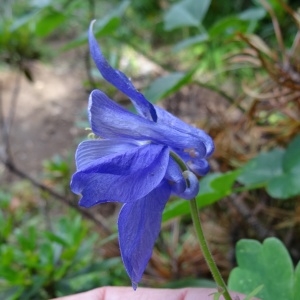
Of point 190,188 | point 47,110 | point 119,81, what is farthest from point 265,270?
point 47,110

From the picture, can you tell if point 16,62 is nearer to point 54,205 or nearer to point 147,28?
point 54,205

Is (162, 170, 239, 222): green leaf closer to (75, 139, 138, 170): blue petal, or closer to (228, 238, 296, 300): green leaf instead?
(228, 238, 296, 300): green leaf

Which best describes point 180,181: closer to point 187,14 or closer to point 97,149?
point 97,149

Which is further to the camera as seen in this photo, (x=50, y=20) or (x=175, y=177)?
(x=50, y=20)

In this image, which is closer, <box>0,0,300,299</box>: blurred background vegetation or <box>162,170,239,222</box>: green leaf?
<box>162,170,239,222</box>: green leaf

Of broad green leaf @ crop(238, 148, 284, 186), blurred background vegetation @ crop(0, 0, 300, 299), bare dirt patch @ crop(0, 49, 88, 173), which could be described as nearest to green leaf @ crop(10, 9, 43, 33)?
blurred background vegetation @ crop(0, 0, 300, 299)

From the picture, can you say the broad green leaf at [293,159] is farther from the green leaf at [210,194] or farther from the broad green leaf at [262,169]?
the green leaf at [210,194]

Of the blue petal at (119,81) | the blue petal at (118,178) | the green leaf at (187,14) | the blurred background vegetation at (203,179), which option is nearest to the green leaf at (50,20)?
the blurred background vegetation at (203,179)
